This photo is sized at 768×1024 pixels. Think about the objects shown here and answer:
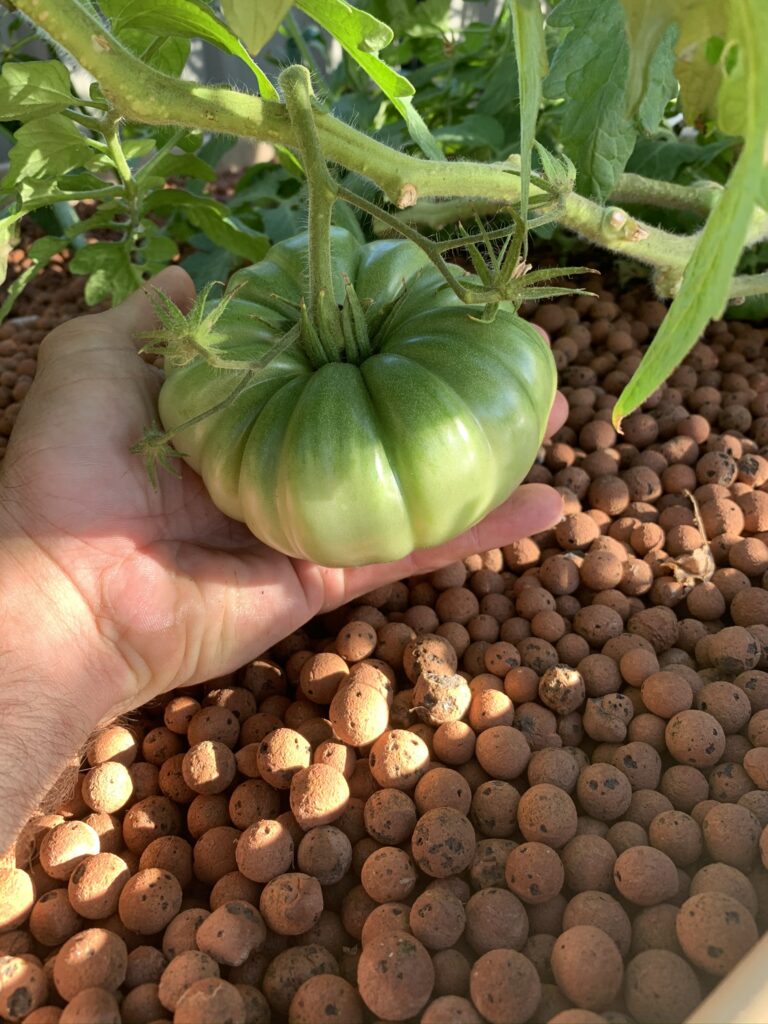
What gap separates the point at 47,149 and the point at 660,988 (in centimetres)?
135

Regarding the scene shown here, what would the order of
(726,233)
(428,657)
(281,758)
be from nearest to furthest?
1. (726,233)
2. (281,758)
3. (428,657)

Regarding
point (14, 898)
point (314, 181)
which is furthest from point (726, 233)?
point (14, 898)

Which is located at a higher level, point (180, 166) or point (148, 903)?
point (180, 166)

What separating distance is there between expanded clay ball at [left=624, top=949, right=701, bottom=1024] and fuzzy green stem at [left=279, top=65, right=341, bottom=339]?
2.63 ft

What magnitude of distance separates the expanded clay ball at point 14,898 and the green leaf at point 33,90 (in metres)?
0.98

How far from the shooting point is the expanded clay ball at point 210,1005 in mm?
796

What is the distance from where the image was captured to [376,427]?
40.4 inches

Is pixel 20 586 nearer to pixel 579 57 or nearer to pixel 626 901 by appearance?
pixel 626 901

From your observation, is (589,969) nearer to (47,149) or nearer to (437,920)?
(437,920)

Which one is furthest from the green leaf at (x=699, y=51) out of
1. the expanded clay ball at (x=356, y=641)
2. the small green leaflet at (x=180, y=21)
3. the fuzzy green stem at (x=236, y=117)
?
the expanded clay ball at (x=356, y=641)

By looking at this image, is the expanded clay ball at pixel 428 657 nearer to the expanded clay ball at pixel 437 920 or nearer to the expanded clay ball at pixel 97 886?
the expanded clay ball at pixel 437 920

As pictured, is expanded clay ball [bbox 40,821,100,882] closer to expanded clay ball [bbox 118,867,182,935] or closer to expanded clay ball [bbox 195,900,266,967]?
expanded clay ball [bbox 118,867,182,935]

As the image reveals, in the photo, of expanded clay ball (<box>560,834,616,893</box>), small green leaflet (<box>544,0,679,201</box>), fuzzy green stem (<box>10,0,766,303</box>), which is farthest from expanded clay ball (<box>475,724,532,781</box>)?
small green leaflet (<box>544,0,679,201</box>)

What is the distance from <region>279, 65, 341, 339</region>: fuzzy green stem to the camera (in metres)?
0.89
